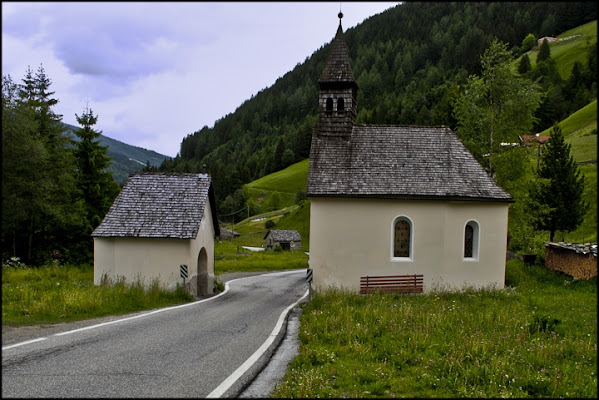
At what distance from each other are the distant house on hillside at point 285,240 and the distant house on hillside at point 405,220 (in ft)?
124

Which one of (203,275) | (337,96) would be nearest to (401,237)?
(337,96)

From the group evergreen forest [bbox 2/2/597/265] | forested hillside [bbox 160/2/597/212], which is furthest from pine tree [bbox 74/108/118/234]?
forested hillside [bbox 160/2/597/212]

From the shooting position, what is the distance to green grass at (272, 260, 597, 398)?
Answer: 19.9ft

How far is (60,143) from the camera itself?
2589cm

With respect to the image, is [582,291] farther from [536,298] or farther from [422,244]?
[422,244]

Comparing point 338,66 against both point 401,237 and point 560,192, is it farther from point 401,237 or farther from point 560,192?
point 560,192

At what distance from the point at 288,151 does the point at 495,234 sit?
107 metres

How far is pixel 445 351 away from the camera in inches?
305

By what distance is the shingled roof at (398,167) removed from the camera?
53.9ft

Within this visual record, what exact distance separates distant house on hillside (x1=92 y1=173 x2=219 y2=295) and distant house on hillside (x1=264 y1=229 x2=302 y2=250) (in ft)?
122

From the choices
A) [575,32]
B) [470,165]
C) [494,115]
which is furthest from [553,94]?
[470,165]

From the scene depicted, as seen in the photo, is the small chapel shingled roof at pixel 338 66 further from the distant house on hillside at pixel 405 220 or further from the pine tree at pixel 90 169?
the pine tree at pixel 90 169

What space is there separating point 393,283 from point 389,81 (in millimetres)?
141785

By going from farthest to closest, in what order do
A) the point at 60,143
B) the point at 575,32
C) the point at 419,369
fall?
the point at 575,32 → the point at 60,143 → the point at 419,369
